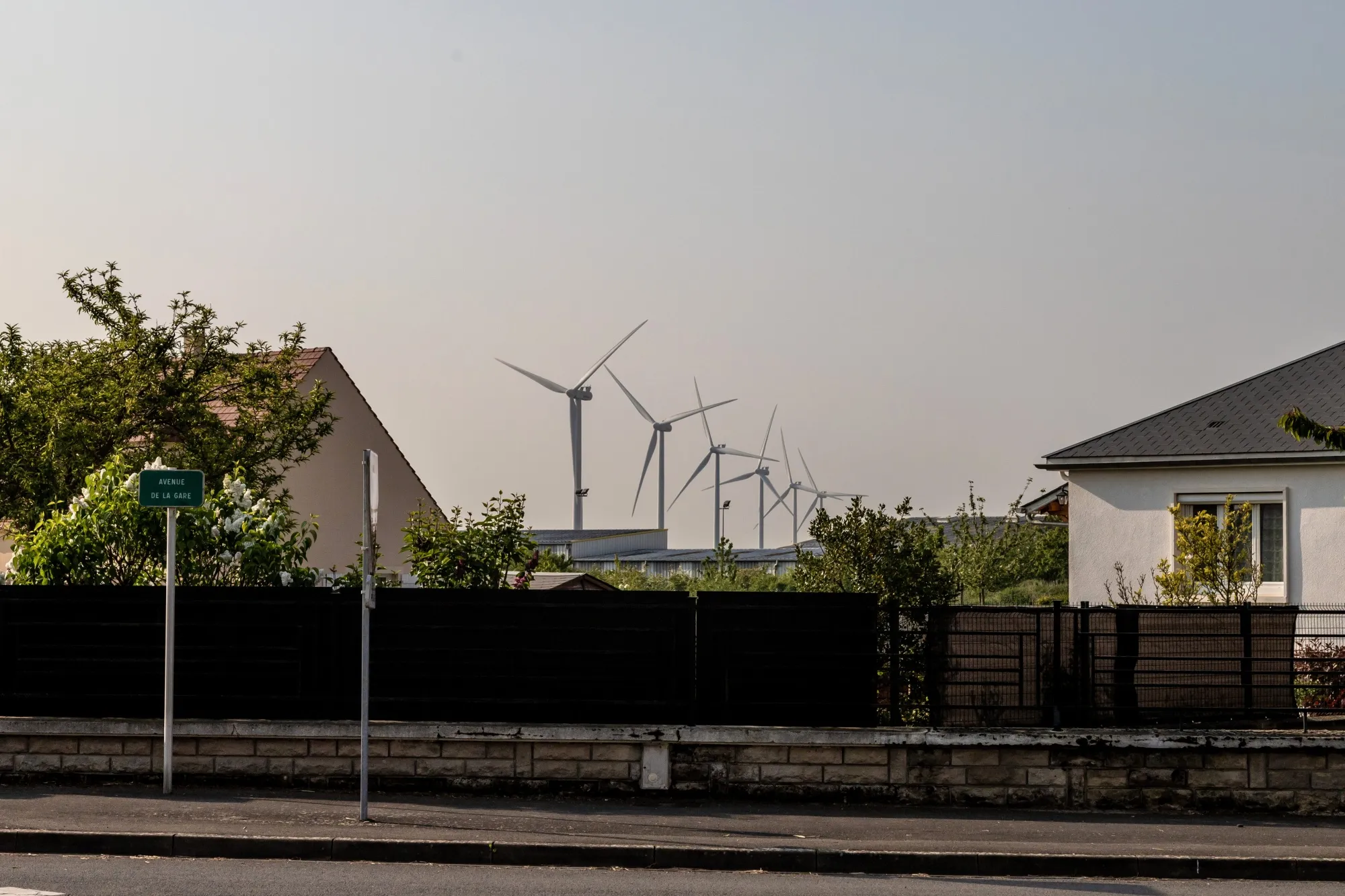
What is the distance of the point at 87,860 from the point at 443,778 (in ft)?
9.91

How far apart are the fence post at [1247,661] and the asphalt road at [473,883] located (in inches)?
99.9

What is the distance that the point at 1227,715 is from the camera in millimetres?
12039

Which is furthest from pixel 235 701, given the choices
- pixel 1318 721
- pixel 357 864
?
pixel 1318 721

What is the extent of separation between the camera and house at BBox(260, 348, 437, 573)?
104 ft

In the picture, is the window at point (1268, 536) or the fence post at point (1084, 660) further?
the window at point (1268, 536)

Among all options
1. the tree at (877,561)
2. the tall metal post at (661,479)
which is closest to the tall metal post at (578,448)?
the tall metal post at (661,479)

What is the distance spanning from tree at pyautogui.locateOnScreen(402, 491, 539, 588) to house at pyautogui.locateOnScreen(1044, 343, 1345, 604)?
12.5m

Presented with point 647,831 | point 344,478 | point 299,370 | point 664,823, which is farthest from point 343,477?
point 647,831

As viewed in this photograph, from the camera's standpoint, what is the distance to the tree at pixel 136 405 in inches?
829

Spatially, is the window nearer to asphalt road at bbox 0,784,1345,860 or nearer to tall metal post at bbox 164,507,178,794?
asphalt road at bbox 0,784,1345,860

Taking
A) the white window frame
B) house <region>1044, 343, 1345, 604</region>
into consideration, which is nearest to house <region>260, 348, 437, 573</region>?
house <region>1044, 343, 1345, 604</region>

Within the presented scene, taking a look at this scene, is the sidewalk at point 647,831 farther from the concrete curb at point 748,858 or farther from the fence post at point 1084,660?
the fence post at point 1084,660

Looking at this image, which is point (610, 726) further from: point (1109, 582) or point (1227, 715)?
point (1109, 582)

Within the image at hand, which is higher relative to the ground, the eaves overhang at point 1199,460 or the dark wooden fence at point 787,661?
the eaves overhang at point 1199,460
